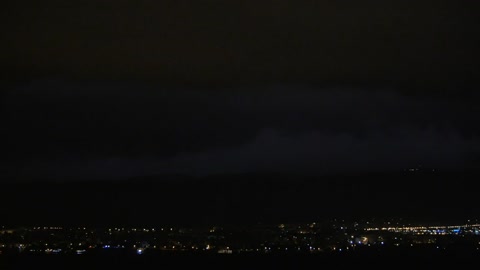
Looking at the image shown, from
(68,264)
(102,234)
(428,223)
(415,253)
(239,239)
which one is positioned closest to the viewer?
(68,264)

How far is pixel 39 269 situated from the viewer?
223 feet

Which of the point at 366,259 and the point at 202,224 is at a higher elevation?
the point at 202,224

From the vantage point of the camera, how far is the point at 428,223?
11612 cm

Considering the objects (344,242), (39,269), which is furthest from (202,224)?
(39,269)

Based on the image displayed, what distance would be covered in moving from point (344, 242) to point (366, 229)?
12059 mm

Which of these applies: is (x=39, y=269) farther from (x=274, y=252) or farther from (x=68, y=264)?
(x=274, y=252)

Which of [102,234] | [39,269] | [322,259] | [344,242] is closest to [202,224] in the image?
[102,234]

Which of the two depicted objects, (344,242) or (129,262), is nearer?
Answer: (129,262)

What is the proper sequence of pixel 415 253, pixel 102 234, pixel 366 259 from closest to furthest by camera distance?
pixel 366 259 → pixel 415 253 → pixel 102 234

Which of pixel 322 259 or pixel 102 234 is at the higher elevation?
pixel 102 234

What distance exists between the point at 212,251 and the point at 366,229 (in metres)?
27.5

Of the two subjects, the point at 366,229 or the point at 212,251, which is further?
the point at 366,229

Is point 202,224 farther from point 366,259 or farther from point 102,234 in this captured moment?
point 366,259

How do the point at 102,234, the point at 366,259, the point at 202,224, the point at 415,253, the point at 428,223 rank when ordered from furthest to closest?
1. the point at 428,223
2. the point at 202,224
3. the point at 102,234
4. the point at 415,253
5. the point at 366,259
